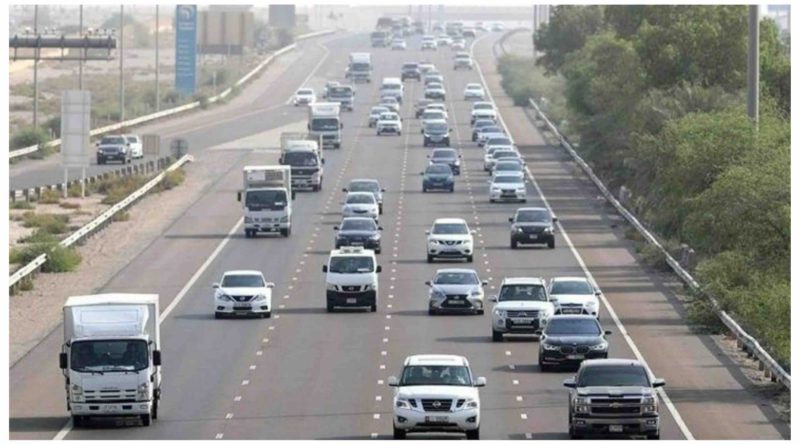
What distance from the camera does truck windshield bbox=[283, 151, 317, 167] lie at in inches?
4070

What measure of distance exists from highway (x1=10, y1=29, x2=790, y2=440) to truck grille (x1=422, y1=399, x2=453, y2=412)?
3.47 ft

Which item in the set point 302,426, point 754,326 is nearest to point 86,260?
point 754,326

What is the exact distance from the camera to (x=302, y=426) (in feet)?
137

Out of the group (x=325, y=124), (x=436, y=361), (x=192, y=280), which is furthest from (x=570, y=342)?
(x=325, y=124)

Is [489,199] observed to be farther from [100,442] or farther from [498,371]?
[100,442]

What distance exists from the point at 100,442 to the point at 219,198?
61.8 meters

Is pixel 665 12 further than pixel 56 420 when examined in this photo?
Yes

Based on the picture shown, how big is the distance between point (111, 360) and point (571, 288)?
67.8ft

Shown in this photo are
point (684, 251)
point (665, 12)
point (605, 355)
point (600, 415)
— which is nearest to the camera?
point (600, 415)

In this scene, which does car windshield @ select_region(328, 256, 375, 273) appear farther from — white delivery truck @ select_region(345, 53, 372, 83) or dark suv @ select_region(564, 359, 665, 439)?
white delivery truck @ select_region(345, 53, 372, 83)

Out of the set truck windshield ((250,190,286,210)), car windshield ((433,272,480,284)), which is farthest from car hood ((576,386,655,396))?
truck windshield ((250,190,286,210))

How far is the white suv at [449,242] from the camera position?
75875mm

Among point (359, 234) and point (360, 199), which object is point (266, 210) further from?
point (359, 234)

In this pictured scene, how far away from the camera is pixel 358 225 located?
259ft
